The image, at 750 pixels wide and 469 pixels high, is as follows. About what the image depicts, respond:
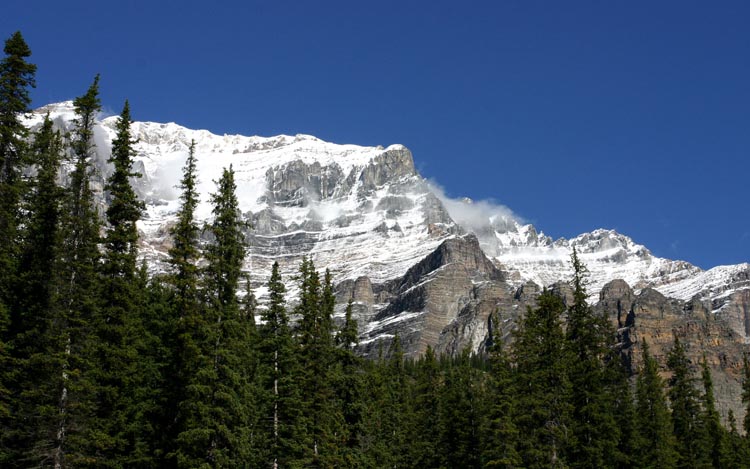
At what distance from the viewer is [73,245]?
140 feet

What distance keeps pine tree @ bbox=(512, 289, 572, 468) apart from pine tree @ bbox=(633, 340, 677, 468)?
13405 millimetres

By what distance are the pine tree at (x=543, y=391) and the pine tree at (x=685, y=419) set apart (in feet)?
85.3

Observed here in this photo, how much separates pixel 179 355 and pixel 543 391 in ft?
90.9

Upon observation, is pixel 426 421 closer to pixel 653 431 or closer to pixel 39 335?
pixel 653 431

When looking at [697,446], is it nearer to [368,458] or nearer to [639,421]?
[639,421]

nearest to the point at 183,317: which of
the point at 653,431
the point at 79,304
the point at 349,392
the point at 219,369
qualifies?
the point at 219,369

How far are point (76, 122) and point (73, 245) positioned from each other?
251 inches

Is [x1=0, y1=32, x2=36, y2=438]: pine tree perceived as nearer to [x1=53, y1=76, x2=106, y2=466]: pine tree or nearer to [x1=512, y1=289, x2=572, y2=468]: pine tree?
[x1=53, y1=76, x2=106, y2=466]: pine tree

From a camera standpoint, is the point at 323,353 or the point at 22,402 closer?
the point at 22,402

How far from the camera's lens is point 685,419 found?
3260 inches

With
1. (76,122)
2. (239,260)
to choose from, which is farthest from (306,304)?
(76,122)

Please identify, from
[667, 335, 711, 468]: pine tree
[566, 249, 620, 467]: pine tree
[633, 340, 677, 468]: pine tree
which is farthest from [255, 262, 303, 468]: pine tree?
[667, 335, 711, 468]: pine tree

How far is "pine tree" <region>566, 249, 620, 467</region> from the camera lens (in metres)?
60.6

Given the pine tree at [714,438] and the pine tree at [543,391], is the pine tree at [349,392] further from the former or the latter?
the pine tree at [714,438]
